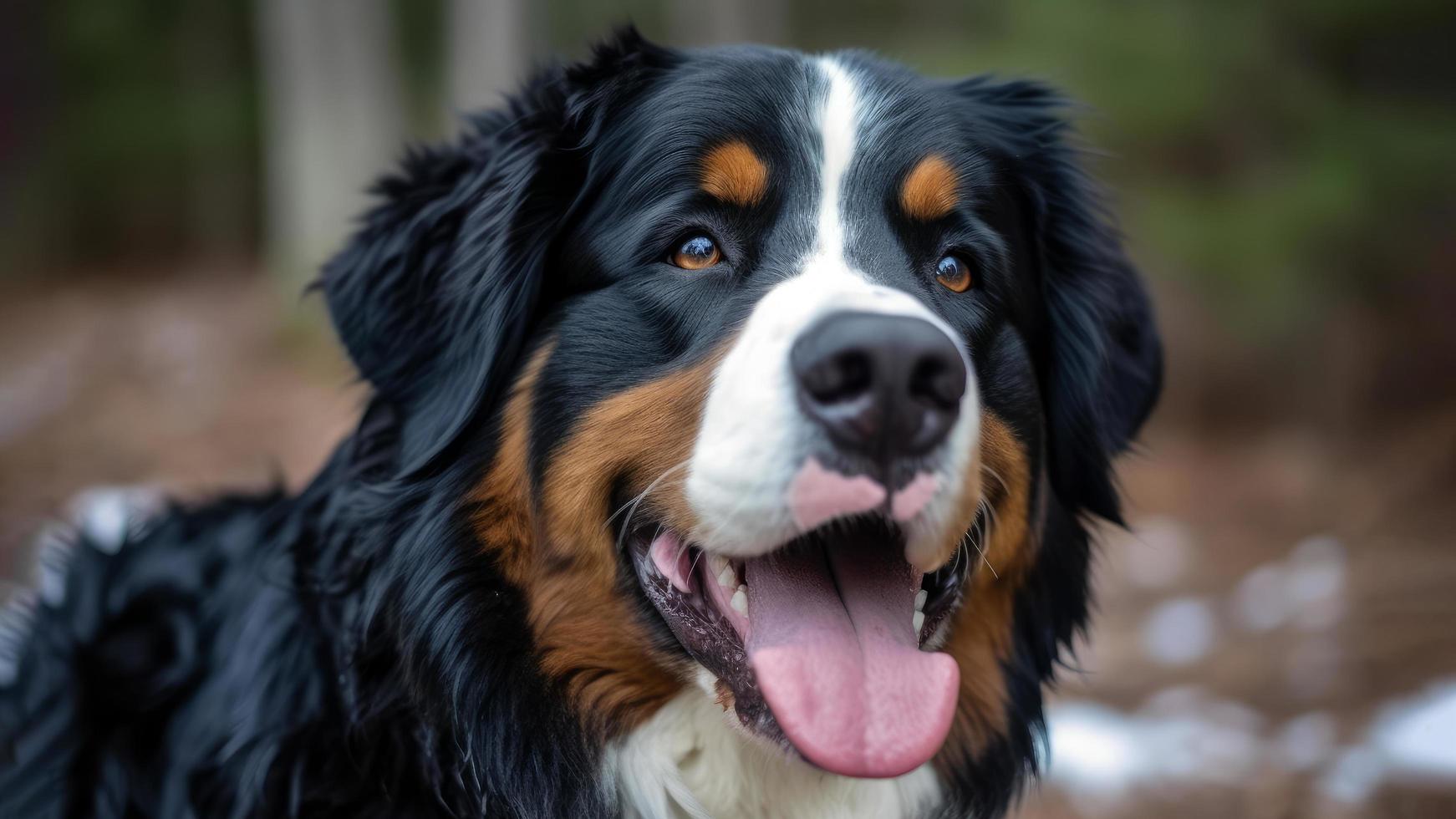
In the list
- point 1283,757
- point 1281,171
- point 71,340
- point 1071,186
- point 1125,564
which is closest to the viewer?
point 1071,186

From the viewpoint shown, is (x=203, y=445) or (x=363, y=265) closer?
(x=363, y=265)

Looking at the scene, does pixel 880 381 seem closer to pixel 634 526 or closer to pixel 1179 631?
pixel 634 526

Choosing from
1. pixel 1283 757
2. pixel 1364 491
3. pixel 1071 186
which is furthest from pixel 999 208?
pixel 1364 491

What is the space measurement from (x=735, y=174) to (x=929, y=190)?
45cm

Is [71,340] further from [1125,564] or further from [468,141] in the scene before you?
[468,141]

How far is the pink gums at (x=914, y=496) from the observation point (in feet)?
6.88

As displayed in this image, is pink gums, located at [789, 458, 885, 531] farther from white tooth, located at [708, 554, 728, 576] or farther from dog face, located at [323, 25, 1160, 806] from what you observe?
white tooth, located at [708, 554, 728, 576]

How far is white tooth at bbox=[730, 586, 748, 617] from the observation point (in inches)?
92.2

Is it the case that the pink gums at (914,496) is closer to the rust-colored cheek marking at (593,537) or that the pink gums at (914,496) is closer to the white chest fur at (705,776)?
the rust-colored cheek marking at (593,537)

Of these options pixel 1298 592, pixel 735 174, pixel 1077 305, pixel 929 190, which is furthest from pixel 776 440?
pixel 1298 592

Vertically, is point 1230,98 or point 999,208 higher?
point 999,208

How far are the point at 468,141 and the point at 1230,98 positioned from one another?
7.32m

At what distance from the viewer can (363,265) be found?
2779 millimetres

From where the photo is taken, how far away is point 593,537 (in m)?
2.42
